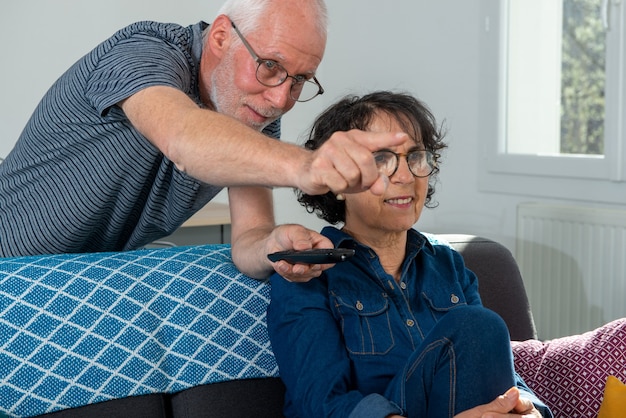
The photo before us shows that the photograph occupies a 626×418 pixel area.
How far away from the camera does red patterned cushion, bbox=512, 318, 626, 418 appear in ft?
6.13

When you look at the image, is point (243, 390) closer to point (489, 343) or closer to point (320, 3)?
point (489, 343)

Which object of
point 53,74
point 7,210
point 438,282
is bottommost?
point 438,282

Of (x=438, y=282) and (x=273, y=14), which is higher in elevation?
(x=273, y=14)

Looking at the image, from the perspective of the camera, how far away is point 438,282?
183cm

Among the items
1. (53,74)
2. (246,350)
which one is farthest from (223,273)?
(53,74)

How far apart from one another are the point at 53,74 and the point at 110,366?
2762mm

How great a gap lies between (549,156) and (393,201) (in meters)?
2.07

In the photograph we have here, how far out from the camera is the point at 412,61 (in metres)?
4.24

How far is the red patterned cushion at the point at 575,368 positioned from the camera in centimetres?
187

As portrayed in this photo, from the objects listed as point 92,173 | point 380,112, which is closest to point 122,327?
point 92,173

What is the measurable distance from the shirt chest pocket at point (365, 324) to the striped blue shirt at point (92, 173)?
1.49 ft

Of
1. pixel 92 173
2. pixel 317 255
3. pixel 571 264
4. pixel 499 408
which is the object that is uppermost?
pixel 92 173

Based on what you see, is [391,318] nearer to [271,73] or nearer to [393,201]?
[393,201]

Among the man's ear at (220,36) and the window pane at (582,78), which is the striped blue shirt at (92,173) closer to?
the man's ear at (220,36)
